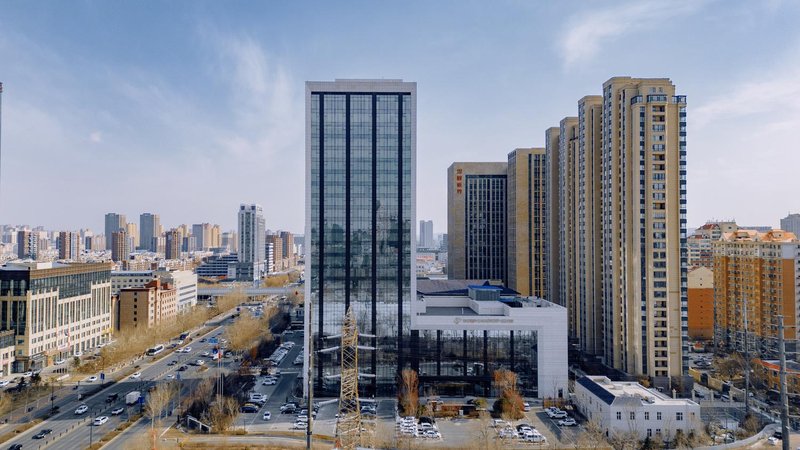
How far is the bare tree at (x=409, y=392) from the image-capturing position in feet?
97.2

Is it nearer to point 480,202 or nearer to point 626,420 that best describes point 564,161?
point 480,202

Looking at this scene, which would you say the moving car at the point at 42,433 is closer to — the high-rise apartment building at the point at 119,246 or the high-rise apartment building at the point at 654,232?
the high-rise apartment building at the point at 654,232

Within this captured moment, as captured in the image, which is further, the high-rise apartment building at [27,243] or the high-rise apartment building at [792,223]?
the high-rise apartment building at [27,243]

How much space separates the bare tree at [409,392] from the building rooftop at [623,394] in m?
9.94

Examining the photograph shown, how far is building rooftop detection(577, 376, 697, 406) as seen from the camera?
87.8ft

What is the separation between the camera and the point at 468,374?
33.1 metres

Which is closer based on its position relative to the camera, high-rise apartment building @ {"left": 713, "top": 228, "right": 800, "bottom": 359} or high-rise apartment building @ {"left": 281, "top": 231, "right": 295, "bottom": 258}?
high-rise apartment building @ {"left": 713, "top": 228, "right": 800, "bottom": 359}

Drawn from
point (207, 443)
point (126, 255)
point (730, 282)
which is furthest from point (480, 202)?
point (126, 255)

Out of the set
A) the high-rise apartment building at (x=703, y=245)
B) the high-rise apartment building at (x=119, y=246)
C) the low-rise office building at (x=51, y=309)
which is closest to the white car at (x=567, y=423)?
the low-rise office building at (x=51, y=309)

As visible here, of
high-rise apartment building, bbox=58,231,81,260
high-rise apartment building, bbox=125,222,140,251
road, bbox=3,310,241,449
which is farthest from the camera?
high-rise apartment building, bbox=125,222,140,251

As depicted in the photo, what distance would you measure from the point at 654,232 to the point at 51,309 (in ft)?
158

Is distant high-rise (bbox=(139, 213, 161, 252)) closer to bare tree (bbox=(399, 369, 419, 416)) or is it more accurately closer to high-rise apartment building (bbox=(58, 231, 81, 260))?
high-rise apartment building (bbox=(58, 231, 81, 260))

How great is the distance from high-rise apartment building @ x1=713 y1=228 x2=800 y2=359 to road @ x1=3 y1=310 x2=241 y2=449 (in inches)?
1746

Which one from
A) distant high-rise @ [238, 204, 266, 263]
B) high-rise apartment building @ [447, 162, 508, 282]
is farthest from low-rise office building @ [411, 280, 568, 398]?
Answer: distant high-rise @ [238, 204, 266, 263]
